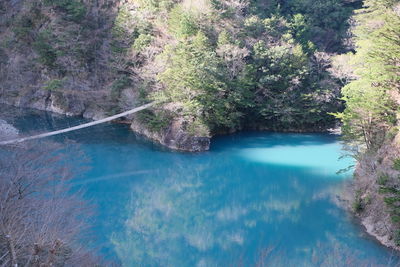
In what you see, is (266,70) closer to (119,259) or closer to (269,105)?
(269,105)

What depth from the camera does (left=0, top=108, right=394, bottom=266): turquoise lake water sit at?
30.4 ft

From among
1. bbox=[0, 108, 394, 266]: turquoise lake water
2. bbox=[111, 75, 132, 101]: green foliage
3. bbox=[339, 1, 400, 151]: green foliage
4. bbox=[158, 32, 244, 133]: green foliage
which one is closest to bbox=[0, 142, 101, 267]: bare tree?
bbox=[0, 108, 394, 266]: turquoise lake water

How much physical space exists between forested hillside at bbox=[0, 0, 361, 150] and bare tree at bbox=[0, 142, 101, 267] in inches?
300

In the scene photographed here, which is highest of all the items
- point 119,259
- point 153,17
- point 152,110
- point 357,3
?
point 357,3

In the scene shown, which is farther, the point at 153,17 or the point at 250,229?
the point at 153,17

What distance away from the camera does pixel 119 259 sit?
8.92 meters

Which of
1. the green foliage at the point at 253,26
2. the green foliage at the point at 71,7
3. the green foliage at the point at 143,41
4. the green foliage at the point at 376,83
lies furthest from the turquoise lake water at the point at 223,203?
the green foliage at the point at 71,7

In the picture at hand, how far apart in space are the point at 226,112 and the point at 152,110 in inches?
153

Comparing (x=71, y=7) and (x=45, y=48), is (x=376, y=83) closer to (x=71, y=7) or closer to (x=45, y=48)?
(x=71, y=7)

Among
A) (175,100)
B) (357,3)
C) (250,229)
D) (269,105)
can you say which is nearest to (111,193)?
(250,229)

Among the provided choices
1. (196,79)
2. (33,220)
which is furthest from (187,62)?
(33,220)

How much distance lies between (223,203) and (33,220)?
7.74 meters

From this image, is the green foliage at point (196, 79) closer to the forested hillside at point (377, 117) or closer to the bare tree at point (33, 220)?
the forested hillside at point (377, 117)

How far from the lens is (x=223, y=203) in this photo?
41.5 feet
